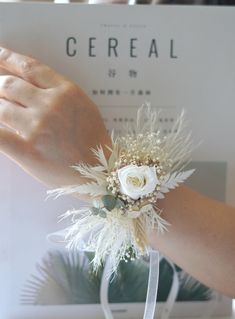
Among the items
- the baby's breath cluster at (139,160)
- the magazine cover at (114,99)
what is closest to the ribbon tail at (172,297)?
the magazine cover at (114,99)

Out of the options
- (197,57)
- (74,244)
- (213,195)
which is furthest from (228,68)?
(74,244)

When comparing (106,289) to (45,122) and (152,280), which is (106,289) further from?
(45,122)

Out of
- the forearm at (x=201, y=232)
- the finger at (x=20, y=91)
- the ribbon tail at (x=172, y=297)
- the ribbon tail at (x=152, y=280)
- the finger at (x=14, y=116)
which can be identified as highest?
the finger at (x=20, y=91)

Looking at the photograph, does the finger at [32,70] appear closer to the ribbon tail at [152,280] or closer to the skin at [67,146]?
the skin at [67,146]

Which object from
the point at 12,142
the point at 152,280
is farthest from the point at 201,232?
the point at 12,142

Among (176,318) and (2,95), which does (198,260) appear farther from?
(2,95)

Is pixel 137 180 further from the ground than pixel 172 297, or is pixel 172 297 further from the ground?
pixel 137 180
